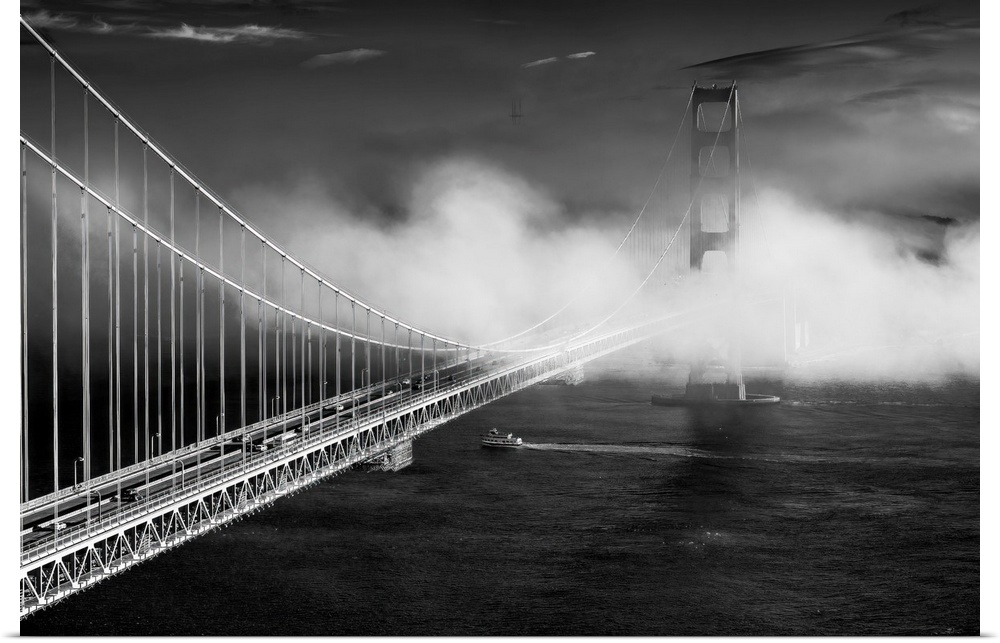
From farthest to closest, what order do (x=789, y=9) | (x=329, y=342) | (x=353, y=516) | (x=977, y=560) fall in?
(x=329, y=342) < (x=353, y=516) < (x=977, y=560) < (x=789, y=9)

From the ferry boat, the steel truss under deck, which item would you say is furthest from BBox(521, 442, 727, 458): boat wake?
the steel truss under deck

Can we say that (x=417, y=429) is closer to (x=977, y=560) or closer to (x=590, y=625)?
(x=590, y=625)

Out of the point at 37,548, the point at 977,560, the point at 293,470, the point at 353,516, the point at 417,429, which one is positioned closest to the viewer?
the point at 37,548

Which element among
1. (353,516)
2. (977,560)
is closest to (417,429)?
(353,516)

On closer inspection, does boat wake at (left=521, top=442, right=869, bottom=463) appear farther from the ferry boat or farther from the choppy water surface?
the ferry boat

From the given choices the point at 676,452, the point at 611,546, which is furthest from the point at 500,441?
the point at 611,546

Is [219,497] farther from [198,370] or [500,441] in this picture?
[500,441]

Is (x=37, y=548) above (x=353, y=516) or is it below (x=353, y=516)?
above
